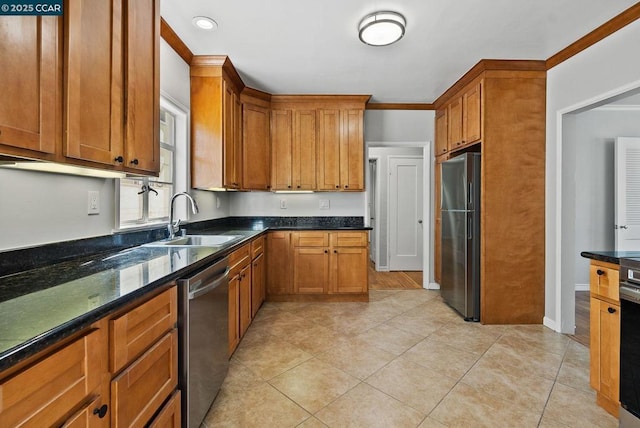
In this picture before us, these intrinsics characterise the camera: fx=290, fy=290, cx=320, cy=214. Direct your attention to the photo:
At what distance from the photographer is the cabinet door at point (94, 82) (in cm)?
109

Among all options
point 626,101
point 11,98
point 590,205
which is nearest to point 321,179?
point 11,98

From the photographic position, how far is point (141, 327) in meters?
1.06

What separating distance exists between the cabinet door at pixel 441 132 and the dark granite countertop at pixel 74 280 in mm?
3097

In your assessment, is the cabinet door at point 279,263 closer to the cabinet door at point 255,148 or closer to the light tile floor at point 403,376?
the light tile floor at point 403,376

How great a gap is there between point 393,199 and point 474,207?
2.37m

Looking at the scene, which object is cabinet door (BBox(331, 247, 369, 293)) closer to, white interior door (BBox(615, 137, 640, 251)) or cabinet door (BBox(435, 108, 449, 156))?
cabinet door (BBox(435, 108, 449, 156))

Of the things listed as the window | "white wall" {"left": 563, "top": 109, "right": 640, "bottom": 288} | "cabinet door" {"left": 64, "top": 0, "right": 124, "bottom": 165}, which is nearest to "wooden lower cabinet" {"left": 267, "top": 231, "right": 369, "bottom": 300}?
the window

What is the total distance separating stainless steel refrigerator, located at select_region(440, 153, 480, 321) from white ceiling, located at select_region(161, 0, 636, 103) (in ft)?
3.36

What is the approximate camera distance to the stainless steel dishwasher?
1.37 m

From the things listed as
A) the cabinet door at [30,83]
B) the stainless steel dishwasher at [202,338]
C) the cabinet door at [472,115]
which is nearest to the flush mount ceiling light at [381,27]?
the cabinet door at [472,115]

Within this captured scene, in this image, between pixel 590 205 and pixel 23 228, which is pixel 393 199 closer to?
pixel 590 205

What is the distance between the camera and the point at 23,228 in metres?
1.25

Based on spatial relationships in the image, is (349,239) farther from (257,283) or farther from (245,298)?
(245,298)

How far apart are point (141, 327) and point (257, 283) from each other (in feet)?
6.85
